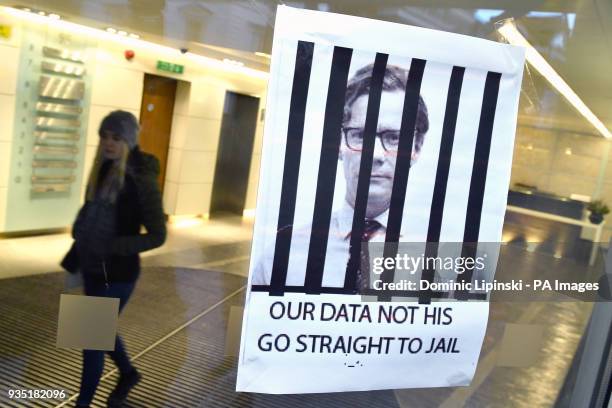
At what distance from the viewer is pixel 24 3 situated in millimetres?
1974

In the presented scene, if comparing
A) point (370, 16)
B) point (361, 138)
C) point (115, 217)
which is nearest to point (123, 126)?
point (115, 217)

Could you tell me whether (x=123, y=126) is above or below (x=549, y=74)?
below

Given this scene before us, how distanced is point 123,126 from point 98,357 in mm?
787

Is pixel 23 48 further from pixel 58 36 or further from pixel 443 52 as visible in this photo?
pixel 443 52

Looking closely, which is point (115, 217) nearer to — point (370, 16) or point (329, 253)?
point (329, 253)

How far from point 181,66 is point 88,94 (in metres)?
0.36

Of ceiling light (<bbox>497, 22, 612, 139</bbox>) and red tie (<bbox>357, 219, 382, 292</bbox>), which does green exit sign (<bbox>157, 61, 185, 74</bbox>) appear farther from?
ceiling light (<bbox>497, 22, 612, 139</bbox>)

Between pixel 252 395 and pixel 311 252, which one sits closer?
pixel 311 252

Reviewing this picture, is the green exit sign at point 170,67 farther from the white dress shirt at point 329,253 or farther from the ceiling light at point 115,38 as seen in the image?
the white dress shirt at point 329,253

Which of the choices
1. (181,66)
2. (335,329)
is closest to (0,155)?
(181,66)

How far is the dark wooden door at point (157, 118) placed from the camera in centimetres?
196

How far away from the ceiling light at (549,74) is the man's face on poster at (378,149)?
62 cm

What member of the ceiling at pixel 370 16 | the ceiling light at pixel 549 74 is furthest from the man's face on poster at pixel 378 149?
the ceiling light at pixel 549 74

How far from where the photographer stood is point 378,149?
194 cm
